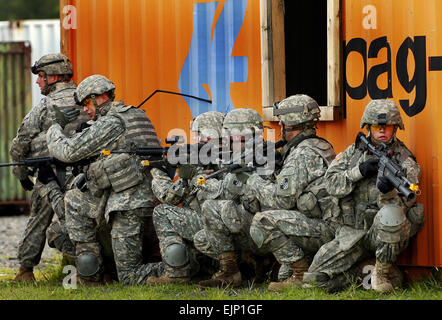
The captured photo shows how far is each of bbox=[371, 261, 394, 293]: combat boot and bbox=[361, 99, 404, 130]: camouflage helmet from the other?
1084mm

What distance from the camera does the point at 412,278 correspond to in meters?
7.90

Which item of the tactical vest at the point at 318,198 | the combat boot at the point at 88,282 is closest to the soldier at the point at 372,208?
the tactical vest at the point at 318,198

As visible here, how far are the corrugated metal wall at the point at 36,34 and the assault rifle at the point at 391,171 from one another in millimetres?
11841

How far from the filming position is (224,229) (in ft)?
27.6

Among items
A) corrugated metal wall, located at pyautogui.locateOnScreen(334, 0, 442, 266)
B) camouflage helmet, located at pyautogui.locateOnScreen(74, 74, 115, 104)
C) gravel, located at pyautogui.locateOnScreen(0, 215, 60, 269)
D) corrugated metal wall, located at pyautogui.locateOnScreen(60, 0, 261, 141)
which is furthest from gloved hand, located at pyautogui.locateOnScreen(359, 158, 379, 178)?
gravel, located at pyautogui.locateOnScreen(0, 215, 60, 269)

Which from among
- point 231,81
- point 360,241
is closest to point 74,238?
point 231,81

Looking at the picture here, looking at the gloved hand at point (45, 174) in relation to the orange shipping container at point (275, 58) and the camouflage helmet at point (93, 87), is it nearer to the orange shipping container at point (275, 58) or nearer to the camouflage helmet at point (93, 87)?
the camouflage helmet at point (93, 87)

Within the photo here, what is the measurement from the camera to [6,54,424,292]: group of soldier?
759cm

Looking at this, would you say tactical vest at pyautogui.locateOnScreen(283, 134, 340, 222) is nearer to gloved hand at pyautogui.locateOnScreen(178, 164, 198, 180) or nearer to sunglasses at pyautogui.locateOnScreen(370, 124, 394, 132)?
sunglasses at pyautogui.locateOnScreen(370, 124, 394, 132)

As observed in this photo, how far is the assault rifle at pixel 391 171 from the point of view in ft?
22.4

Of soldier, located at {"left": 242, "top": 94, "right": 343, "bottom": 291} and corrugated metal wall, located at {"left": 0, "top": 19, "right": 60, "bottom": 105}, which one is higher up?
corrugated metal wall, located at {"left": 0, "top": 19, "right": 60, "bottom": 105}

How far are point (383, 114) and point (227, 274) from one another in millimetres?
2082
